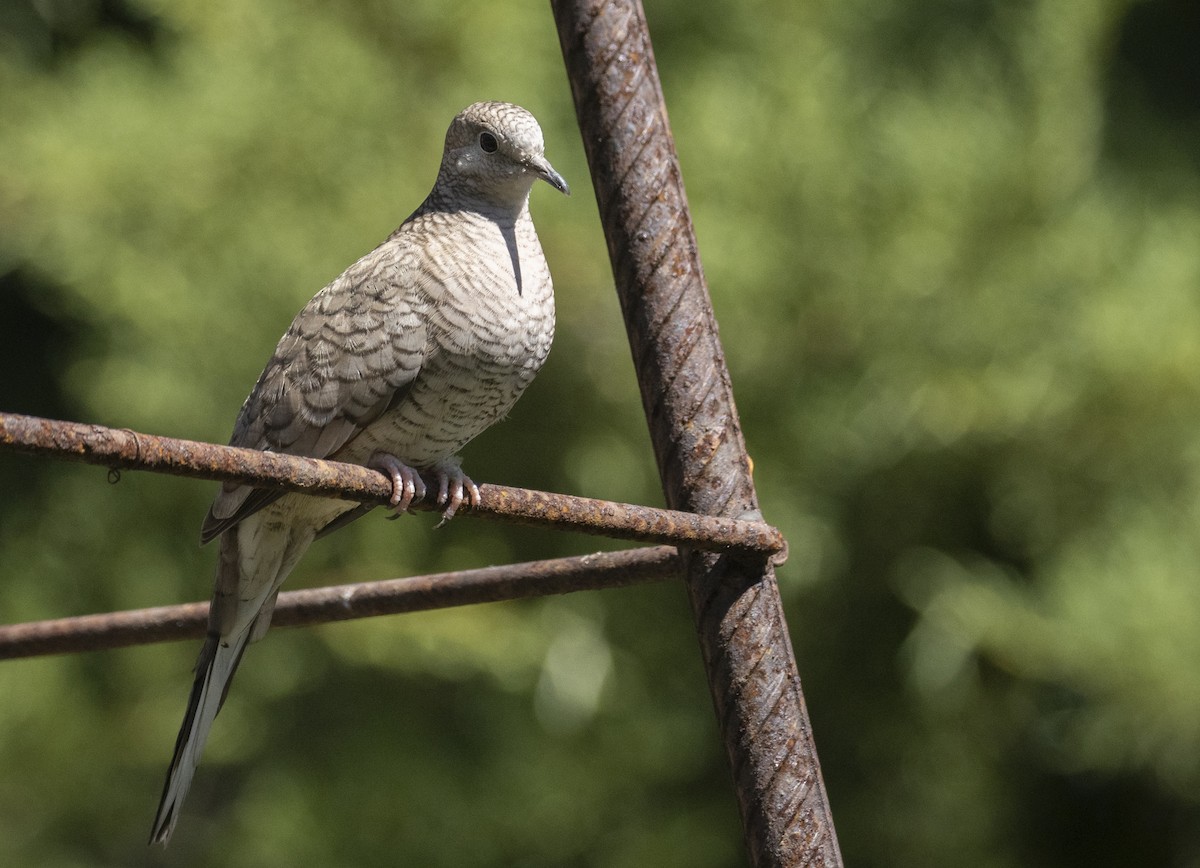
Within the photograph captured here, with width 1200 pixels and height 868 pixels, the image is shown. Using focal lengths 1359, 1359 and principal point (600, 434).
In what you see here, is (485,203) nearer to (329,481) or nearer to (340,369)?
(340,369)

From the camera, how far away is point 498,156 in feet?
6.36

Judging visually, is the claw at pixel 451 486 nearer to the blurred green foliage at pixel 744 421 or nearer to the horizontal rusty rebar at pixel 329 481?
the horizontal rusty rebar at pixel 329 481

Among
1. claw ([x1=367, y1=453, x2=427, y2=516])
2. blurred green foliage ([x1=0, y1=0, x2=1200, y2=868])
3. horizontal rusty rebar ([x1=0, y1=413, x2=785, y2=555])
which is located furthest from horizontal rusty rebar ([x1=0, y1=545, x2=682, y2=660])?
blurred green foliage ([x1=0, y1=0, x2=1200, y2=868])

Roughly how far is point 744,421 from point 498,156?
122cm

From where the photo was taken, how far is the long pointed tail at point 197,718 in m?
1.70

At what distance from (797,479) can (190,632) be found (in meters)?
1.63

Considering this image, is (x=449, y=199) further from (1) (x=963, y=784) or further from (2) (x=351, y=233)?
(1) (x=963, y=784)

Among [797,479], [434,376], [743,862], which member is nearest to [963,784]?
[743,862]

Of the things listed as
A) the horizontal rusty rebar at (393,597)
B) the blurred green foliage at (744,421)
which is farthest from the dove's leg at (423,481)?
the blurred green foliage at (744,421)

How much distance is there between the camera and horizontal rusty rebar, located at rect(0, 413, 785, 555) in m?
0.89

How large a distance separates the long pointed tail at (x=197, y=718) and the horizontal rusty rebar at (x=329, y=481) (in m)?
0.74

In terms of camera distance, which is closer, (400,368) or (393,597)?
(393,597)

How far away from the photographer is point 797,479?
2.93 m

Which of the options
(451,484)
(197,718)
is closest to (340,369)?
(451,484)
